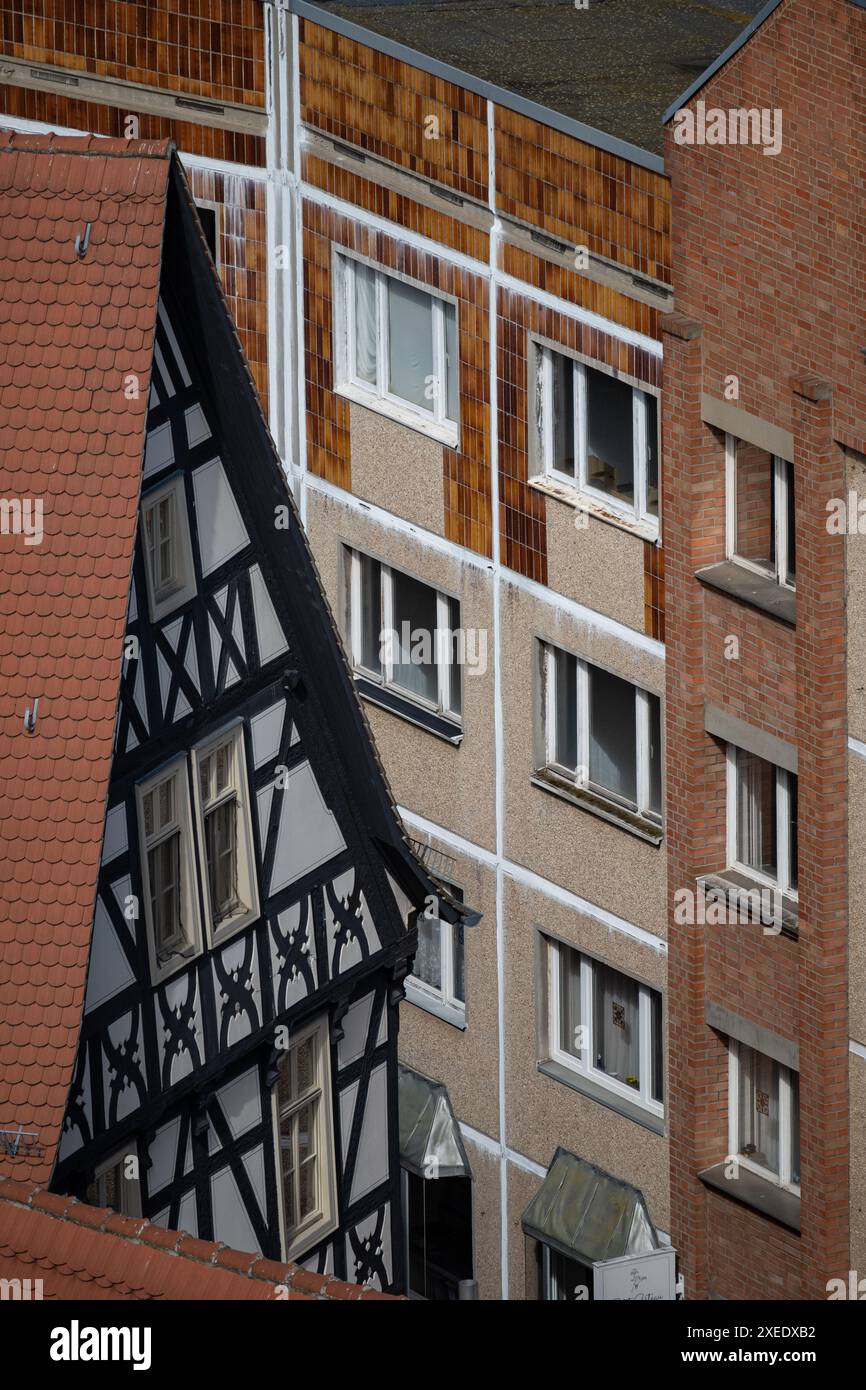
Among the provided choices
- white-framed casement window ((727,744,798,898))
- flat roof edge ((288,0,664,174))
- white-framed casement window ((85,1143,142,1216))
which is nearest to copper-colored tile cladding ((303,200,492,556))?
flat roof edge ((288,0,664,174))

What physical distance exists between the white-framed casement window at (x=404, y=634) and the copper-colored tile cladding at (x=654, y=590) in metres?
3.13

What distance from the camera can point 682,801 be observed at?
1204 inches

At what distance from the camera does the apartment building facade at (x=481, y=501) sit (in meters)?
30.6

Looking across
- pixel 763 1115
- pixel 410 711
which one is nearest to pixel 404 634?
pixel 410 711

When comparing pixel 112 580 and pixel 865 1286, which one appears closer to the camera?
pixel 112 580

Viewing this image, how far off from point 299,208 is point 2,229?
10284 mm

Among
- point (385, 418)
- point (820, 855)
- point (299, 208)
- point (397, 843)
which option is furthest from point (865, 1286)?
point (299, 208)

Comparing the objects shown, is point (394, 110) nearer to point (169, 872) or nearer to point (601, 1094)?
point (601, 1094)

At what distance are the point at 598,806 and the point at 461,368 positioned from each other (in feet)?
14.5

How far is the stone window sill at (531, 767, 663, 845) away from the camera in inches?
1230

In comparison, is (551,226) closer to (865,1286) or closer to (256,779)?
(256,779)

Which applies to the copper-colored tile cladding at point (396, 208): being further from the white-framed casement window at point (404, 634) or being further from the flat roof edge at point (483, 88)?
the white-framed casement window at point (404, 634)

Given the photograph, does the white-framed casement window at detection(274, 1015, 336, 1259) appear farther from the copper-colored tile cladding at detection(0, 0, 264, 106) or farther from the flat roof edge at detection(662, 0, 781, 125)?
the copper-colored tile cladding at detection(0, 0, 264, 106)

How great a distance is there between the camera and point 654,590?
30.3m
